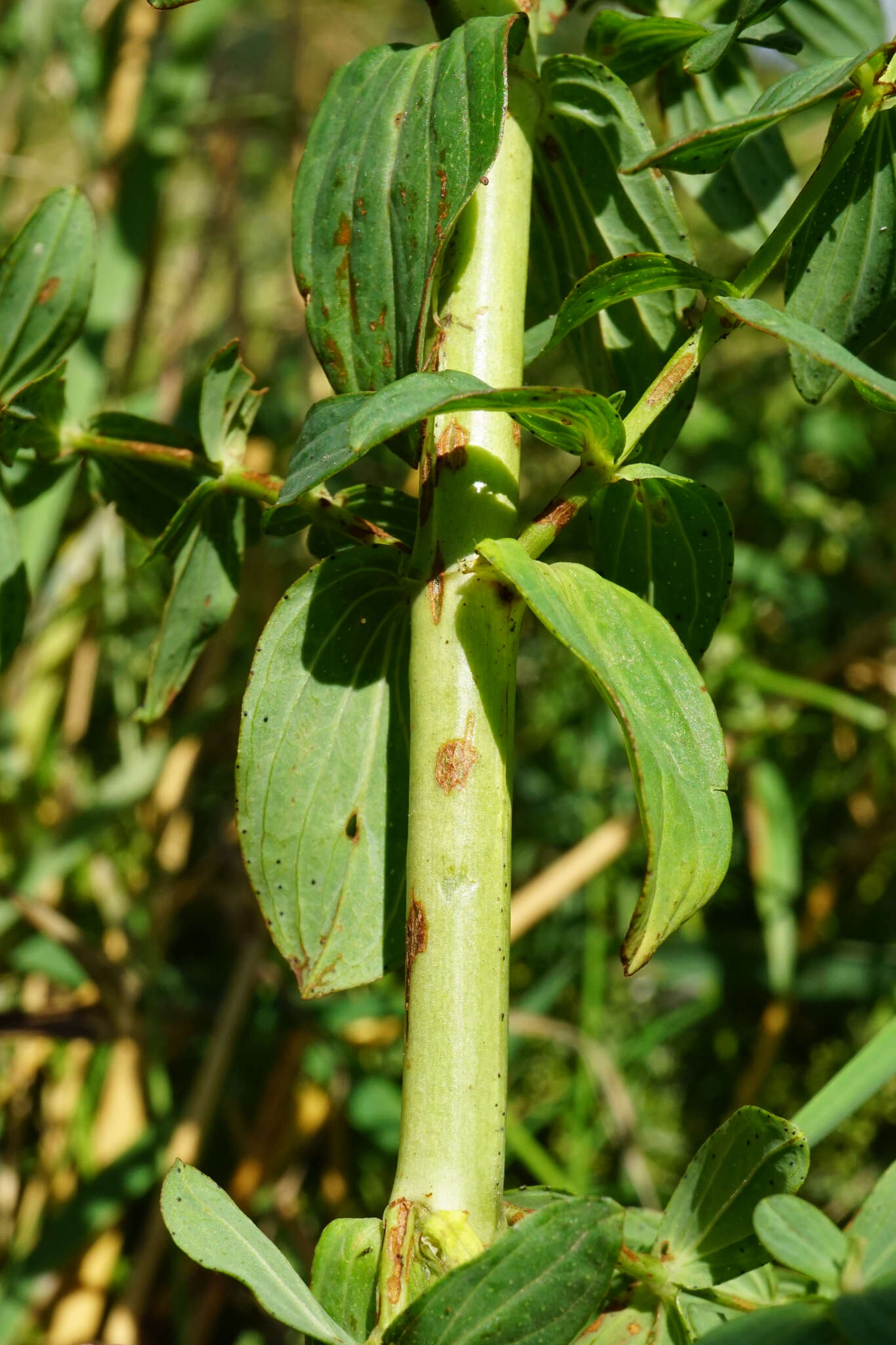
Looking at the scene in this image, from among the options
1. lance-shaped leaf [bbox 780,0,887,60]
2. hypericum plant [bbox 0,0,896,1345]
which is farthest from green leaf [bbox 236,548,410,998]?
lance-shaped leaf [bbox 780,0,887,60]

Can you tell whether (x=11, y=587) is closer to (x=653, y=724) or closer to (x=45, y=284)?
(x=45, y=284)

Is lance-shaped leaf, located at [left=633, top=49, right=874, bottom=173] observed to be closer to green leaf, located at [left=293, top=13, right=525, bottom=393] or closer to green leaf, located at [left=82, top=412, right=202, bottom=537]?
green leaf, located at [left=293, top=13, right=525, bottom=393]

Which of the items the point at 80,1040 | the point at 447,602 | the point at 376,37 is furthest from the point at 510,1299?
the point at 376,37

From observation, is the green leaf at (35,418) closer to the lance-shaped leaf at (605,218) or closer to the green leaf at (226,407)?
the green leaf at (226,407)

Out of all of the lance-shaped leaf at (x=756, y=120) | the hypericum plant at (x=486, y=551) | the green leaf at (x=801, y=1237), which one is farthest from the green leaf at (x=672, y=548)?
the green leaf at (x=801, y=1237)

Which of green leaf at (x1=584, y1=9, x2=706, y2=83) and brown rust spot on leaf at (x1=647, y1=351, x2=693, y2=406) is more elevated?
green leaf at (x1=584, y1=9, x2=706, y2=83)

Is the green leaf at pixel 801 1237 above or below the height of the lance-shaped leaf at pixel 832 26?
below

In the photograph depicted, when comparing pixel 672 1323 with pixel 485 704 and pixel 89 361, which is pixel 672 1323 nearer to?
pixel 485 704

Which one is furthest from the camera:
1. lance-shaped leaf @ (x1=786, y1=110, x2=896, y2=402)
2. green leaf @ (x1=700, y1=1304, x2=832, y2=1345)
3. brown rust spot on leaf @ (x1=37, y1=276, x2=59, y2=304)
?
brown rust spot on leaf @ (x1=37, y1=276, x2=59, y2=304)
